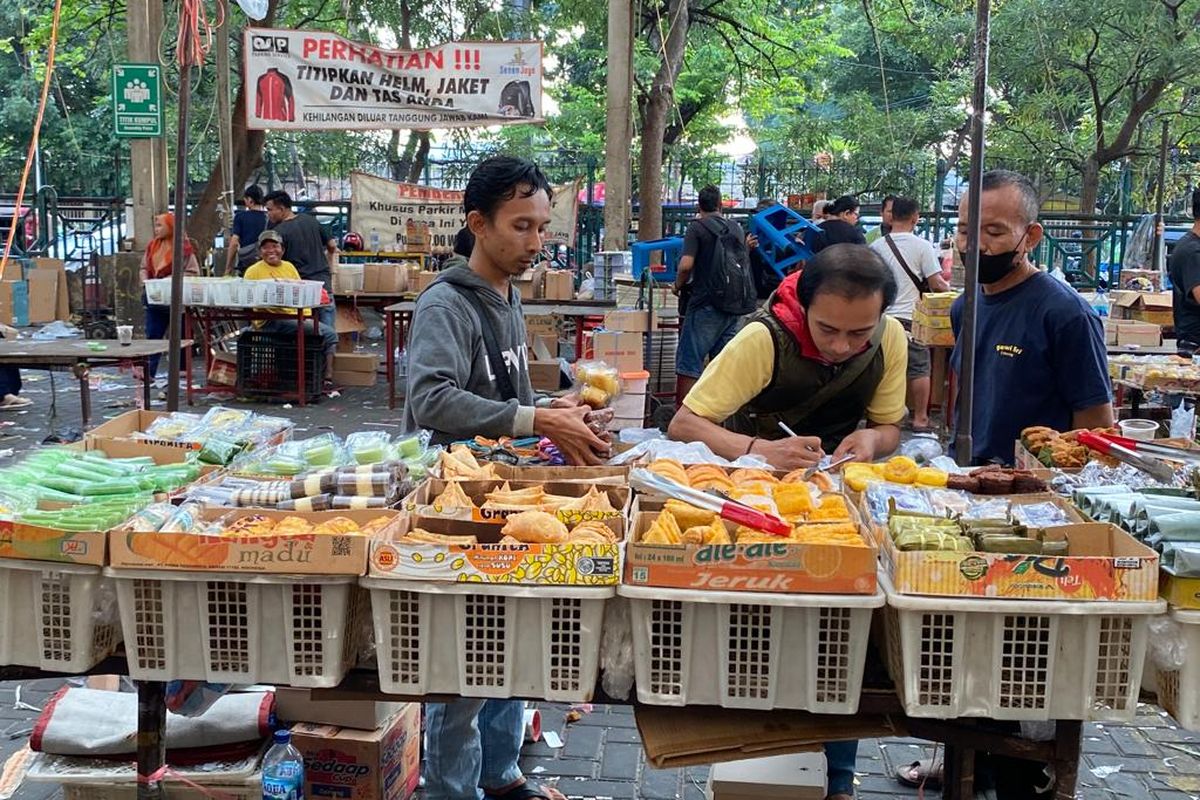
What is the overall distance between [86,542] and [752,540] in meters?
1.48

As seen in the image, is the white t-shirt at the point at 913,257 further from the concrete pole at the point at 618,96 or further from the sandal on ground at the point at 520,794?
the sandal on ground at the point at 520,794

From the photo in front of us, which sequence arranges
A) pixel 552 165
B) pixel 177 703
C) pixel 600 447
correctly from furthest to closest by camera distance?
pixel 552 165
pixel 600 447
pixel 177 703

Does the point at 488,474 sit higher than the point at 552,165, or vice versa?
the point at 552,165

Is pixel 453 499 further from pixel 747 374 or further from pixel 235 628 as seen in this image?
pixel 747 374

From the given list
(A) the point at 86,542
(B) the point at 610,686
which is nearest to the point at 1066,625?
(B) the point at 610,686

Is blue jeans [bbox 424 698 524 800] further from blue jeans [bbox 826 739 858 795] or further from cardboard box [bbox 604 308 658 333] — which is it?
cardboard box [bbox 604 308 658 333]

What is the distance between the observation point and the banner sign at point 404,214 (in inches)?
664

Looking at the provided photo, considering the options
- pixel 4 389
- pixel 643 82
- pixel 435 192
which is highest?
pixel 643 82

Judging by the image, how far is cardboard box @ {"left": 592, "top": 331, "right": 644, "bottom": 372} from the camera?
33.3 ft

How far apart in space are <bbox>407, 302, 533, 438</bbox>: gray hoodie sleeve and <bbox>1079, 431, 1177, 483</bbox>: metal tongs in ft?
5.75

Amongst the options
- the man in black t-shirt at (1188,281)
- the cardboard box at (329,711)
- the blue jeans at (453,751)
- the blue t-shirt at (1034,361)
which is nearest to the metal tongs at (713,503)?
the blue jeans at (453,751)

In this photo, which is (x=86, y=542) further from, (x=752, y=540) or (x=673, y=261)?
(x=673, y=261)

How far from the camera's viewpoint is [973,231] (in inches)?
143

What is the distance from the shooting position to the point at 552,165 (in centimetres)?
1889
